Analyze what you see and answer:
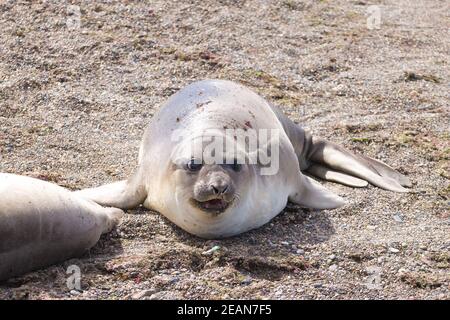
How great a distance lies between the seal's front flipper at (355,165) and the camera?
5.55m

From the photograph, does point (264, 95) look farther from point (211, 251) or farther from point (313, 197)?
point (211, 251)

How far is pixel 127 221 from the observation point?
4.92 meters

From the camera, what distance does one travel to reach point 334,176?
19.0 ft

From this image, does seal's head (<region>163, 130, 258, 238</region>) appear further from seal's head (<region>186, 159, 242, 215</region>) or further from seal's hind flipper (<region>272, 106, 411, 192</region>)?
seal's hind flipper (<region>272, 106, 411, 192</region>)

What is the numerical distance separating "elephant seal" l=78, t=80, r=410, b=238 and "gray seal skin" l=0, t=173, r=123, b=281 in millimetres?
416

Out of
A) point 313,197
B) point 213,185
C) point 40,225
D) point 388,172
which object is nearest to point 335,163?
point 388,172

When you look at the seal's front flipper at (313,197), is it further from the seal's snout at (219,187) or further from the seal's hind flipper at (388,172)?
the seal's snout at (219,187)

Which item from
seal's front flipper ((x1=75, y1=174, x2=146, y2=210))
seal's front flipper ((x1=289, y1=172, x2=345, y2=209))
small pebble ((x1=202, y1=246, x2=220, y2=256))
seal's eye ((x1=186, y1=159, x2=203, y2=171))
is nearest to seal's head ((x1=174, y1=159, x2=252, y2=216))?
seal's eye ((x1=186, y1=159, x2=203, y2=171))

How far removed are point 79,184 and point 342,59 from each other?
308 cm

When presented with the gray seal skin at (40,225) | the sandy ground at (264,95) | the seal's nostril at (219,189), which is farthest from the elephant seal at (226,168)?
the gray seal skin at (40,225)

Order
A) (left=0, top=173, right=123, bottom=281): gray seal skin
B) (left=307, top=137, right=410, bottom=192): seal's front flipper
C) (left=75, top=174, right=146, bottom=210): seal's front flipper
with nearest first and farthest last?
(left=0, top=173, right=123, bottom=281): gray seal skin → (left=75, top=174, right=146, bottom=210): seal's front flipper → (left=307, top=137, right=410, bottom=192): seal's front flipper

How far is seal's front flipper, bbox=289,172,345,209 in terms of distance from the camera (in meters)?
5.23
